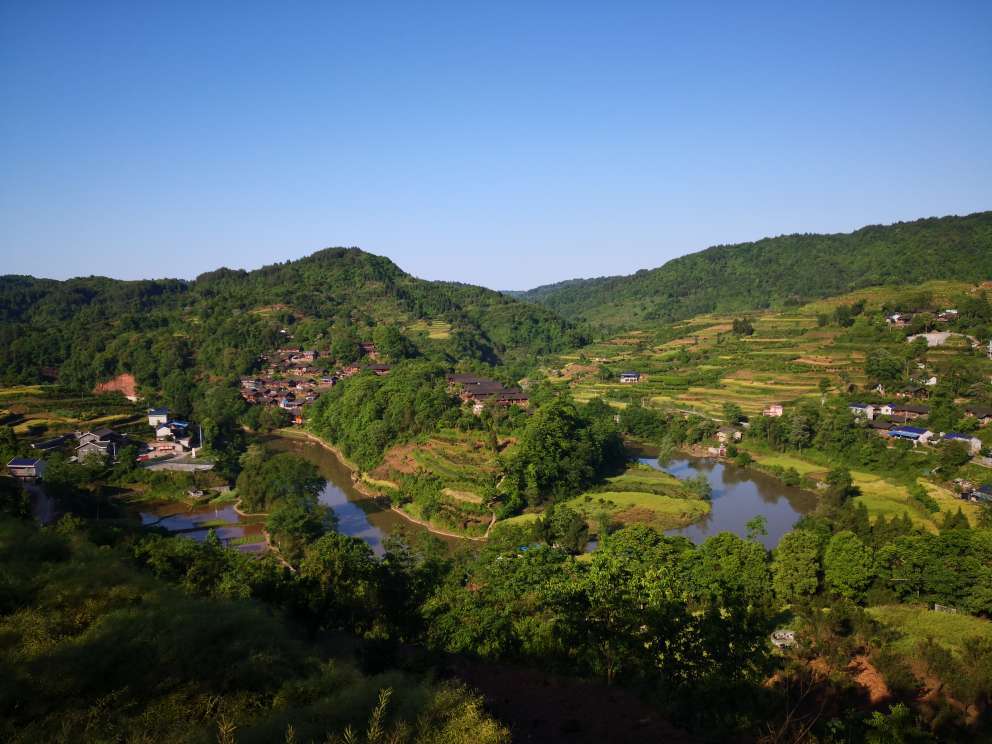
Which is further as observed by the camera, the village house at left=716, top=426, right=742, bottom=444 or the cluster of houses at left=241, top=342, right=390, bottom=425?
the cluster of houses at left=241, top=342, right=390, bottom=425

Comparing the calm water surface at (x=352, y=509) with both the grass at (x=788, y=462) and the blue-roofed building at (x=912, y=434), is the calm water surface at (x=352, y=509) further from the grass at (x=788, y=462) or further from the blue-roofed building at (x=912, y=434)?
the blue-roofed building at (x=912, y=434)

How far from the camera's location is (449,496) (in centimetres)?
2317

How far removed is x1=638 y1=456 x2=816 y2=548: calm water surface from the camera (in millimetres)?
22281

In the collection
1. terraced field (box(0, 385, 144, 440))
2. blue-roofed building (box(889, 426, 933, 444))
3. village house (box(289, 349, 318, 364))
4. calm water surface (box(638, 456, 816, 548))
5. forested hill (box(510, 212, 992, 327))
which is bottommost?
calm water surface (box(638, 456, 816, 548))

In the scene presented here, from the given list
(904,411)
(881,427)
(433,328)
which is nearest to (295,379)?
(433,328)

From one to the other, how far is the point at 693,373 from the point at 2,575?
41.0 meters

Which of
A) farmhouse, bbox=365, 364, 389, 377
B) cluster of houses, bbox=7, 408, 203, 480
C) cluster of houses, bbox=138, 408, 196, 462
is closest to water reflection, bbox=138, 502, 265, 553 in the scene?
cluster of houses, bbox=7, 408, 203, 480

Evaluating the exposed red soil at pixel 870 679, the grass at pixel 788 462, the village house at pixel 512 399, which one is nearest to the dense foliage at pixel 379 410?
the village house at pixel 512 399

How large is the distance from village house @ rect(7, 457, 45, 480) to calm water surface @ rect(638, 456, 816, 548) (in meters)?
22.1

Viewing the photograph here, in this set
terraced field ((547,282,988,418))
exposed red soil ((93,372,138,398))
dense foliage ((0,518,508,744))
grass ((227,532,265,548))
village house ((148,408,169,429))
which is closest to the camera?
dense foliage ((0,518,508,744))

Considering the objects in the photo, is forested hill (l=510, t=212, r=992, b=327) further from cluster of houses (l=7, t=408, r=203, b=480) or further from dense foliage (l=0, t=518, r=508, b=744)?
dense foliage (l=0, t=518, r=508, b=744)

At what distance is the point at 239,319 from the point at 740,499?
45122 millimetres

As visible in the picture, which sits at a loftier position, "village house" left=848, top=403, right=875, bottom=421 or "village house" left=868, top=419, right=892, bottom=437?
"village house" left=848, top=403, right=875, bottom=421

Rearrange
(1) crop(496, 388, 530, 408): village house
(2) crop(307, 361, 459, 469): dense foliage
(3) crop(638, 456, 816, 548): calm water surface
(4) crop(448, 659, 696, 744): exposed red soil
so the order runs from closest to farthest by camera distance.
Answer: (4) crop(448, 659, 696, 744): exposed red soil < (3) crop(638, 456, 816, 548): calm water surface < (2) crop(307, 361, 459, 469): dense foliage < (1) crop(496, 388, 530, 408): village house
